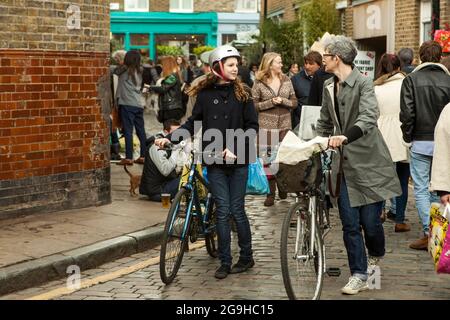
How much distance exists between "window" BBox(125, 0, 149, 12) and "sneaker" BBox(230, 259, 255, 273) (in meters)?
42.8

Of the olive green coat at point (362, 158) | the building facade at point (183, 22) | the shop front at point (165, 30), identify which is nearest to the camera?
the olive green coat at point (362, 158)

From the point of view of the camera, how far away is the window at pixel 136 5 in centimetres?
4897

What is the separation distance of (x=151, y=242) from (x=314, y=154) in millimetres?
2786

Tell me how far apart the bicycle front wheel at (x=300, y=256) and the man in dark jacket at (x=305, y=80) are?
203 inches

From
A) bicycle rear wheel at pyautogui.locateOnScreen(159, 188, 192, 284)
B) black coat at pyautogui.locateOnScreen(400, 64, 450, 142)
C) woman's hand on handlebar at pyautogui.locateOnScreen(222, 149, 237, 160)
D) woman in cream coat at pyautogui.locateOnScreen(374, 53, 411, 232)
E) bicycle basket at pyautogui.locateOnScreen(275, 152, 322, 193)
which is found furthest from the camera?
woman in cream coat at pyautogui.locateOnScreen(374, 53, 411, 232)

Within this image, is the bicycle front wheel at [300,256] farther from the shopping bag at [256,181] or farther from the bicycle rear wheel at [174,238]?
the shopping bag at [256,181]

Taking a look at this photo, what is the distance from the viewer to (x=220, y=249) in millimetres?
7273

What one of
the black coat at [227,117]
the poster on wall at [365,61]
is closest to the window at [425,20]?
the poster on wall at [365,61]

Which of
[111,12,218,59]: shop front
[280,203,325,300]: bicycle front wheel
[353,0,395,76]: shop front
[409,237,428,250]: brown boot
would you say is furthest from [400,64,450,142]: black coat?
[111,12,218,59]: shop front

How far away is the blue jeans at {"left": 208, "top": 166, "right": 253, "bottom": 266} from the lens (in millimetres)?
7195

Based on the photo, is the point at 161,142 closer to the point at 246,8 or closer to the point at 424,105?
the point at 424,105

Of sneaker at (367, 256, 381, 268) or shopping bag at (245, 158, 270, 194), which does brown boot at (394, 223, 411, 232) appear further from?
sneaker at (367, 256, 381, 268)
